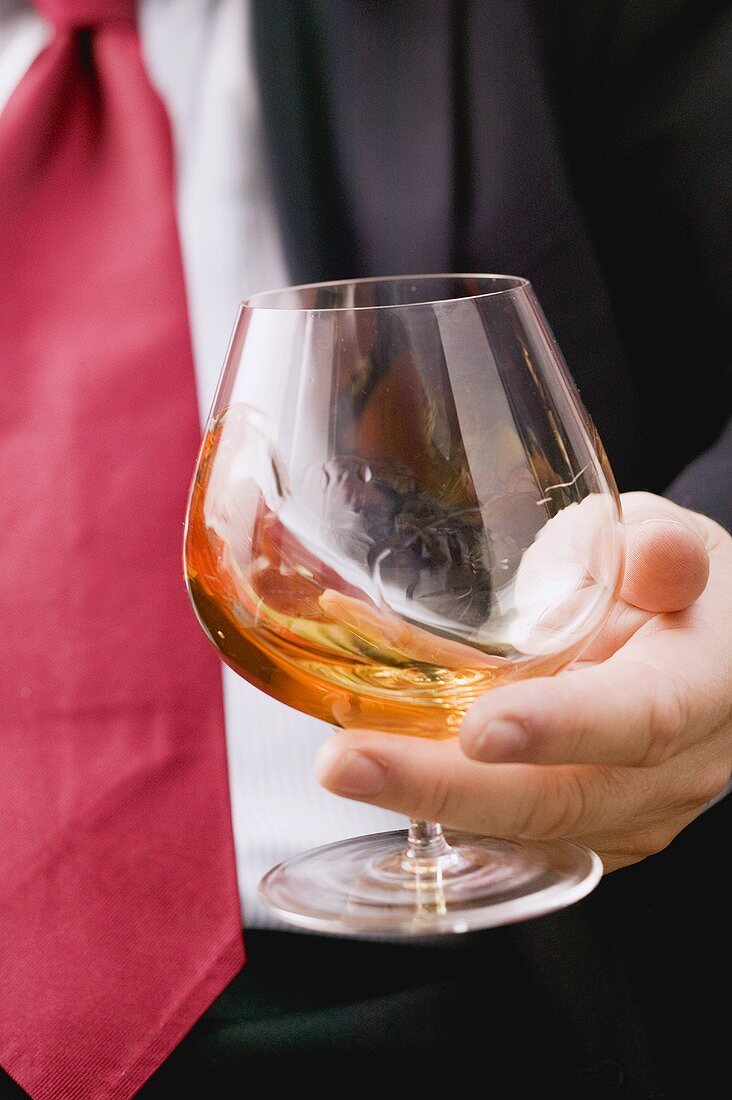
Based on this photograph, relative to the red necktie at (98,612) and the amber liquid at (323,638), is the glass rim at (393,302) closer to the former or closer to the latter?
the amber liquid at (323,638)

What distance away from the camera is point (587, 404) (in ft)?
2.10

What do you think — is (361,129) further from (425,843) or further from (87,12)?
(425,843)

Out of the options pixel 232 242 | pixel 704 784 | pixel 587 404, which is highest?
pixel 232 242

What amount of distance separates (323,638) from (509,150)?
15.8 inches

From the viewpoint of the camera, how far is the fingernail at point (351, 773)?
31 cm

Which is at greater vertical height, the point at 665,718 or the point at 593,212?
the point at 593,212

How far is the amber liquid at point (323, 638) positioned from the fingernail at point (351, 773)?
37 millimetres

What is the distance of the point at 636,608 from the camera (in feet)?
1.43

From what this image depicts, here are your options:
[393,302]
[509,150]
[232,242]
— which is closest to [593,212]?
[509,150]

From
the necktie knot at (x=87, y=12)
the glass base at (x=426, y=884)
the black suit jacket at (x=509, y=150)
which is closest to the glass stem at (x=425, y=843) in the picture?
the glass base at (x=426, y=884)

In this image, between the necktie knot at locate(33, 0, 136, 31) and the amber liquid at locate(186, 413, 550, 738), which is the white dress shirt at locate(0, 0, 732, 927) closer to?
the necktie knot at locate(33, 0, 136, 31)

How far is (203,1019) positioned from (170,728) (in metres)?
0.14

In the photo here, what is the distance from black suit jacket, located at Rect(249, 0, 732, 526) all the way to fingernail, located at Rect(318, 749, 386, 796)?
341 millimetres

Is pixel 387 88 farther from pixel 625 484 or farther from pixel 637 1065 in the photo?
pixel 637 1065
